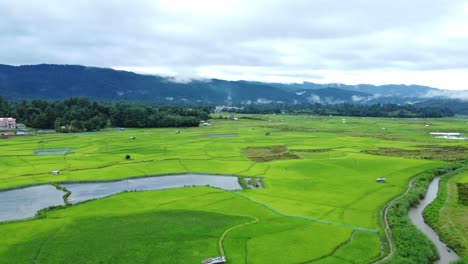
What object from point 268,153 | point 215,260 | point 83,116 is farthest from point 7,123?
point 215,260

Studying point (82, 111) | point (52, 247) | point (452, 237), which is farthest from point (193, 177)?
point (82, 111)

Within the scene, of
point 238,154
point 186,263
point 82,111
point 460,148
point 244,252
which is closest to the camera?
point 186,263

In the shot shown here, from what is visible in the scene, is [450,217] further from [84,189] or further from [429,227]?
[84,189]

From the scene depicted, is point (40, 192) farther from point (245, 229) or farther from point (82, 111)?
point (82, 111)

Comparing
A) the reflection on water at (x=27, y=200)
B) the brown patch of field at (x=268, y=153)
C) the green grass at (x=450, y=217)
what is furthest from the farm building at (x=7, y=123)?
the green grass at (x=450, y=217)

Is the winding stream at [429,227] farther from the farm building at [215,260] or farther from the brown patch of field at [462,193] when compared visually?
the farm building at [215,260]

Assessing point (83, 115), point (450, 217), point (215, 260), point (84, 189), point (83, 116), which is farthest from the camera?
point (83, 115)
